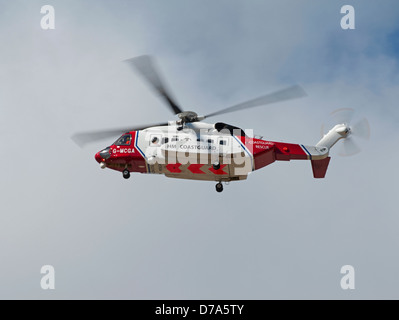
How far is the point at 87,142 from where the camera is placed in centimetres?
2783

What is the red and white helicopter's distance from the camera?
85.7 feet

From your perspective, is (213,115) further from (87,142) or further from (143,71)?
(87,142)

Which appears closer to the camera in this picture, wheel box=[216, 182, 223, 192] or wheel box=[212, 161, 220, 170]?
wheel box=[212, 161, 220, 170]

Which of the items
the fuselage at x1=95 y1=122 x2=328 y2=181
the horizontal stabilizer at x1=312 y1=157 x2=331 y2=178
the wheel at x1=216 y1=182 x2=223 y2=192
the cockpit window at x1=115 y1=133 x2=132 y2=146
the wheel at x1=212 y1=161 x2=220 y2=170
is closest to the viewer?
the wheel at x1=212 y1=161 x2=220 y2=170

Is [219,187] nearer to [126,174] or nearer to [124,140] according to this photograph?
[126,174]

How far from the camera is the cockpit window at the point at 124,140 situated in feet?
91.7

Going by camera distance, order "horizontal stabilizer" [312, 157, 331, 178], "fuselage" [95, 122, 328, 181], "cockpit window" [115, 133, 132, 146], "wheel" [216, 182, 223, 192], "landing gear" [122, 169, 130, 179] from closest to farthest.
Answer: "fuselage" [95, 122, 328, 181] < "wheel" [216, 182, 223, 192] < "landing gear" [122, 169, 130, 179] < "horizontal stabilizer" [312, 157, 331, 178] < "cockpit window" [115, 133, 132, 146]

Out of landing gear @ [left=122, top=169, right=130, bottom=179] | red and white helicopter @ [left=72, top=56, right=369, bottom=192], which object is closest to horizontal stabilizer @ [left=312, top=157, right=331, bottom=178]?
red and white helicopter @ [left=72, top=56, right=369, bottom=192]

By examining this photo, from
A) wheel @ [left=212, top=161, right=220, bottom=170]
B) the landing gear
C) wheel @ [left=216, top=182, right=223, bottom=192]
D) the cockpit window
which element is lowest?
wheel @ [left=216, top=182, right=223, bottom=192]

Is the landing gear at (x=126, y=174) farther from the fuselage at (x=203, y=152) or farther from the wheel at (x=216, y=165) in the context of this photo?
the wheel at (x=216, y=165)

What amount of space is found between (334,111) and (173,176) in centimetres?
827

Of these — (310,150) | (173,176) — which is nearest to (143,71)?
(173,176)

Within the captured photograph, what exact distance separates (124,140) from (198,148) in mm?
4006

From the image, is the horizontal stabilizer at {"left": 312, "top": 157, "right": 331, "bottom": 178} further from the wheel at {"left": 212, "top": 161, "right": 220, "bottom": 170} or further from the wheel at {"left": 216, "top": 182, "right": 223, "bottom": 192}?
the wheel at {"left": 212, "top": 161, "right": 220, "bottom": 170}
